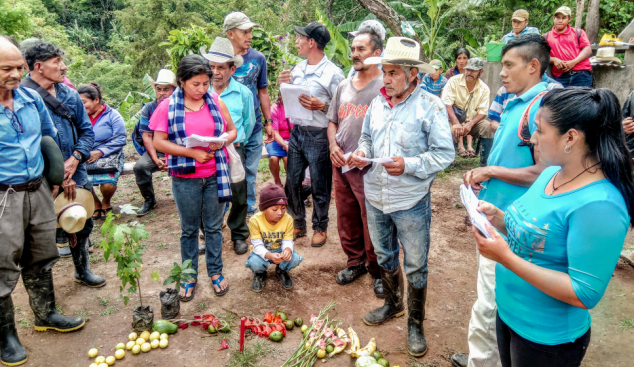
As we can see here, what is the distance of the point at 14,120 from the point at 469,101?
6.38 meters

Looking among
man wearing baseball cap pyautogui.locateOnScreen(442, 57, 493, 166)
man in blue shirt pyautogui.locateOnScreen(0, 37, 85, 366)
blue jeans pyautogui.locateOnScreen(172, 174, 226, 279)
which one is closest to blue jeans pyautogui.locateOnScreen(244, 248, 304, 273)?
blue jeans pyautogui.locateOnScreen(172, 174, 226, 279)

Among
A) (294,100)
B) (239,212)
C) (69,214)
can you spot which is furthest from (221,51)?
(69,214)

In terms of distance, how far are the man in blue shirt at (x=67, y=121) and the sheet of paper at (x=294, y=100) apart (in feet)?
6.22

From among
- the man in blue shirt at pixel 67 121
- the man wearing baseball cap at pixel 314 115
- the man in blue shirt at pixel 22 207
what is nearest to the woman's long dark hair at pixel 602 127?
the man wearing baseball cap at pixel 314 115

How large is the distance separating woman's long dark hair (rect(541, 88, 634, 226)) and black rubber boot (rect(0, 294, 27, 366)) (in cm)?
368

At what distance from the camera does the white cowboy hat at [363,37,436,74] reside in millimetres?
2957

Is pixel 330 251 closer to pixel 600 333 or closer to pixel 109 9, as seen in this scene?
pixel 600 333

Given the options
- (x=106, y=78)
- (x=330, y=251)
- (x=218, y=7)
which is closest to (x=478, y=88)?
(x=330, y=251)

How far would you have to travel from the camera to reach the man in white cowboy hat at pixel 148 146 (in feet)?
18.1

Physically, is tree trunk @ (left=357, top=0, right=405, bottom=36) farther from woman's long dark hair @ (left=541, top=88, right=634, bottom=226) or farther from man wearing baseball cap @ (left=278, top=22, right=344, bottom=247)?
woman's long dark hair @ (left=541, top=88, right=634, bottom=226)

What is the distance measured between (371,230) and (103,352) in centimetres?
225

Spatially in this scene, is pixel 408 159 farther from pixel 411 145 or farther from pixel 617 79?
pixel 617 79

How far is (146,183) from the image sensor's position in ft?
19.5

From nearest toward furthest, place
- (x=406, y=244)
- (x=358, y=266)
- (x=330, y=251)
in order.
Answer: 1. (x=406, y=244)
2. (x=358, y=266)
3. (x=330, y=251)
